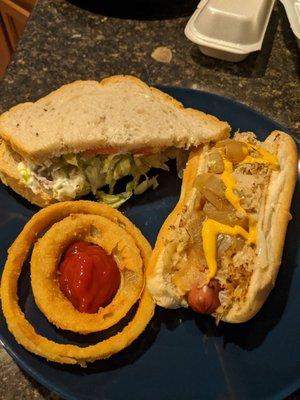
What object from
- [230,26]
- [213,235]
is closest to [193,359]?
[213,235]

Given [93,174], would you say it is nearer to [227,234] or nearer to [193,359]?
[227,234]

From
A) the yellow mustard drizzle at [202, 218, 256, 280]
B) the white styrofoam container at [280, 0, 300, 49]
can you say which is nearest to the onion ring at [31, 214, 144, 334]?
the yellow mustard drizzle at [202, 218, 256, 280]

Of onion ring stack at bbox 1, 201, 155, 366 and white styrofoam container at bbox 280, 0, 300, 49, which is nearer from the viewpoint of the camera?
onion ring stack at bbox 1, 201, 155, 366

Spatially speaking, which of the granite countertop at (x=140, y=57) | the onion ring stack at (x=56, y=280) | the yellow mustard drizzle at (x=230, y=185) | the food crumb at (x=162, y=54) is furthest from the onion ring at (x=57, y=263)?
the food crumb at (x=162, y=54)

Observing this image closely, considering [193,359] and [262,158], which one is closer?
[193,359]

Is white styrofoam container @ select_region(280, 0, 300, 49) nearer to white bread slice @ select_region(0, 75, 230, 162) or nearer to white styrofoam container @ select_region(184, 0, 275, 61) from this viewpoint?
white styrofoam container @ select_region(184, 0, 275, 61)

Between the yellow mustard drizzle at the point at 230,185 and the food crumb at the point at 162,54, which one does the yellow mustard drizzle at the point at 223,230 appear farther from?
the food crumb at the point at 162,54
